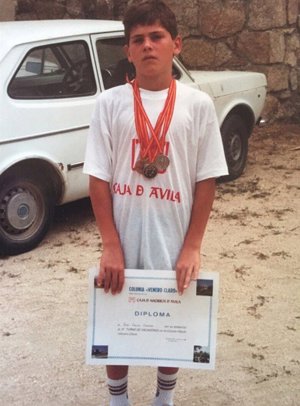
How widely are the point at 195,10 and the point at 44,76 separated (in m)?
4.53

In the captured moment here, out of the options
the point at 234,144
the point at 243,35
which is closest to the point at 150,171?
the point at 234,144

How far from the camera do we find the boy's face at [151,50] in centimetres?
220

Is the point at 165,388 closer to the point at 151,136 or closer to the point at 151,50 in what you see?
the point at 151,136

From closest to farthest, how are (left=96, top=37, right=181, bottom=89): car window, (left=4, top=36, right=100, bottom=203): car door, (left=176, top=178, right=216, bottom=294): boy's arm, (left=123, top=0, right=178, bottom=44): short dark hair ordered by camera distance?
(left=123, top=0, right=178, bottom=44): short dark hair → (left=176, top=178, right=216, bottom=294): boy's arm → (left=4, top=36, right=100, bottom=203): car door → (left=96, top=37, right=181, bottom=89): car window

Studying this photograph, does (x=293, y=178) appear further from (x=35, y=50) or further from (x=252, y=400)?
(x=252, y=400)

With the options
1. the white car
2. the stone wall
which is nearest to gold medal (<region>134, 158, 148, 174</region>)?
the white car

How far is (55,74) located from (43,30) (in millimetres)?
351

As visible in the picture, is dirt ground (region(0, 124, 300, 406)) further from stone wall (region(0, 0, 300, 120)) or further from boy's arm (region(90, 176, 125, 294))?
stone wall (region(0, 0, 300, 120))

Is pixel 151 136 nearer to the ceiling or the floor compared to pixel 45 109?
nearer to the ceiling

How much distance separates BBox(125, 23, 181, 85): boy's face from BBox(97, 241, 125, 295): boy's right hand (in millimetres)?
627

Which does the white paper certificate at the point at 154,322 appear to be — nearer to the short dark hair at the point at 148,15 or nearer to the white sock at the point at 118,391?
the white sock at the point at 118,391

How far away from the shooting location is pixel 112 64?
17.4 feet

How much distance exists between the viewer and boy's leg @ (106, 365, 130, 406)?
253 cm

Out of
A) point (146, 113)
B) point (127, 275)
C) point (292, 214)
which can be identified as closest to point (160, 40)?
point (146, 113)
